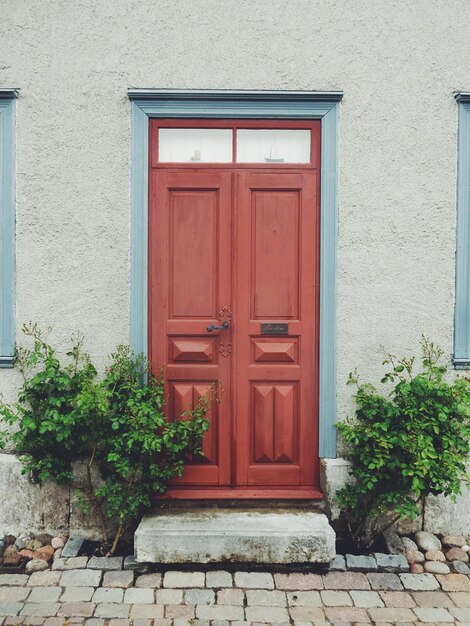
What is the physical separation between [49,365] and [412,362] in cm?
259

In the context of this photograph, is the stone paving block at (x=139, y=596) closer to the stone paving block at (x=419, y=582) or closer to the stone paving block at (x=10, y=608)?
the stone paving block at (x=10, y=608)

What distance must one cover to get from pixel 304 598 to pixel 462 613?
3.07 feet

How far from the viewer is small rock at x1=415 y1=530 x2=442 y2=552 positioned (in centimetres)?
429

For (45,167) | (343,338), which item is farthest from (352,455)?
(45,167)

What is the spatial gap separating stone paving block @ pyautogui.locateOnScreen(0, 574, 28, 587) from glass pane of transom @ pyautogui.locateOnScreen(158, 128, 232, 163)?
301 centimetres

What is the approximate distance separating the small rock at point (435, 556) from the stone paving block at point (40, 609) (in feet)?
8.17

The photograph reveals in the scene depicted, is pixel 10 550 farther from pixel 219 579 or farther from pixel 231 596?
pixel 231 596

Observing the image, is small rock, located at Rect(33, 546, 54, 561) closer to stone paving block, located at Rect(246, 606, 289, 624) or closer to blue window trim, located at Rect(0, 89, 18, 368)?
blue window trim, located at Rect(0, 89, 18, 368)

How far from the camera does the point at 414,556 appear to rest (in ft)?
13.7

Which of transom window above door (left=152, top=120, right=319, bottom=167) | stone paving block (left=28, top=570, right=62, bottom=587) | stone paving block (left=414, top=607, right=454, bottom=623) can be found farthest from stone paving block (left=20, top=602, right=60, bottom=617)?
transom window above door (left=152, top=120, right=319, bottom=167)

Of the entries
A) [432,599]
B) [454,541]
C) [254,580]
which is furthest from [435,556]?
[254,580]

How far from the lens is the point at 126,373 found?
Answer: 421cm

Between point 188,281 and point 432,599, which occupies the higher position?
point 188,281

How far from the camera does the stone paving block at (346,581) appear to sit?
3.81 metres
